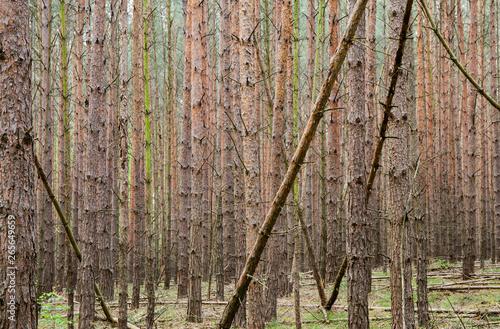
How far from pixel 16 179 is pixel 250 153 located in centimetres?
219

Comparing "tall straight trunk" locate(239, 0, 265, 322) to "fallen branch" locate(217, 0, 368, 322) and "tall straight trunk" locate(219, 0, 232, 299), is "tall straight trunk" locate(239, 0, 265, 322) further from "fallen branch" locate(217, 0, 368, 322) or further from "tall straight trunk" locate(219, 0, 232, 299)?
"tall straight trunk" locate(219, 0, 232, 299)

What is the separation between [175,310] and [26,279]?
539 cm

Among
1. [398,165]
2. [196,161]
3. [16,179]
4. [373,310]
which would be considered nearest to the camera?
[16,179]

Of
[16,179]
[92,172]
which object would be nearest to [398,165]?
[16,179]

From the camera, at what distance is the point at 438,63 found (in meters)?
14.3

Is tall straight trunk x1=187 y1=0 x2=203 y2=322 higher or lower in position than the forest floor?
higher

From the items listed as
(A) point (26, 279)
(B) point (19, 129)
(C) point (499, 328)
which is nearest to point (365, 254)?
(C) point (499, 328)

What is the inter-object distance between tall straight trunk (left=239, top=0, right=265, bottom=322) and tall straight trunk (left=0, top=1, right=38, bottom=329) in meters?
2.03

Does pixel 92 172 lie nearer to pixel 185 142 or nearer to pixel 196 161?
pixel 196 161

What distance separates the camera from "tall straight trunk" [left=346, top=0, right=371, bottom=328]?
4652 mm

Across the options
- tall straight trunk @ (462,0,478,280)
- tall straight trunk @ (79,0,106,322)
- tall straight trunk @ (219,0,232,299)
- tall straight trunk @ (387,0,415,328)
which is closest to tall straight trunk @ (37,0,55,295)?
tall straight trunk @ (79,0,106,322)

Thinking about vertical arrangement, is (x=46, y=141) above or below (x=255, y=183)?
above

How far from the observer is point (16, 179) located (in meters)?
3.47

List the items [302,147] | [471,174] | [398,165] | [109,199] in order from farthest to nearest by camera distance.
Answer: [109,199] < [471,174] < [398,165] < [302,147]
